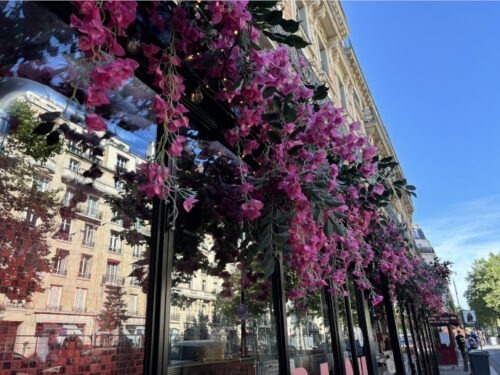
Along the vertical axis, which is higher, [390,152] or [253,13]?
[390,152]

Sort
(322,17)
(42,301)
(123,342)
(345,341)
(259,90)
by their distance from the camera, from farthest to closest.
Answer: (322,17), (345,341), (259,90), (123,342), (42,301)

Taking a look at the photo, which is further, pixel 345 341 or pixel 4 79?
pixel 345 341

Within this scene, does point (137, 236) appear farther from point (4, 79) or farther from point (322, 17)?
point (322, 17)

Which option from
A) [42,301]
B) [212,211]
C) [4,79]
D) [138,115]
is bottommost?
[42,301]

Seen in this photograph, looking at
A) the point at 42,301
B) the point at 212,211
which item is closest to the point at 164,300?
the point at 42,301

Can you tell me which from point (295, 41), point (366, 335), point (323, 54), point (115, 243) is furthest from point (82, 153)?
point (323, 54)

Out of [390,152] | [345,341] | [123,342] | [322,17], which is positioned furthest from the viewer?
[390,152]

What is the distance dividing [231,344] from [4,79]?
2.55m

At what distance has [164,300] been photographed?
224 centimetres

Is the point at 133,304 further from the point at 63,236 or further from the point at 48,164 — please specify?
the point at 48,164

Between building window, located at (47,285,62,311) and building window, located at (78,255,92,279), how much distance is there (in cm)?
16

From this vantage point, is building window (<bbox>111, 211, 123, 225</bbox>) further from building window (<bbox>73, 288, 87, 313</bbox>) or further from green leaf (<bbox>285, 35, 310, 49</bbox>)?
green leaf (<bbox>285, 35, 310, 49</bbox>)

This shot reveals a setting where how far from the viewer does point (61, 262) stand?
1877 millimetres

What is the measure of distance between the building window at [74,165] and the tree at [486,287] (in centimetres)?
6178
